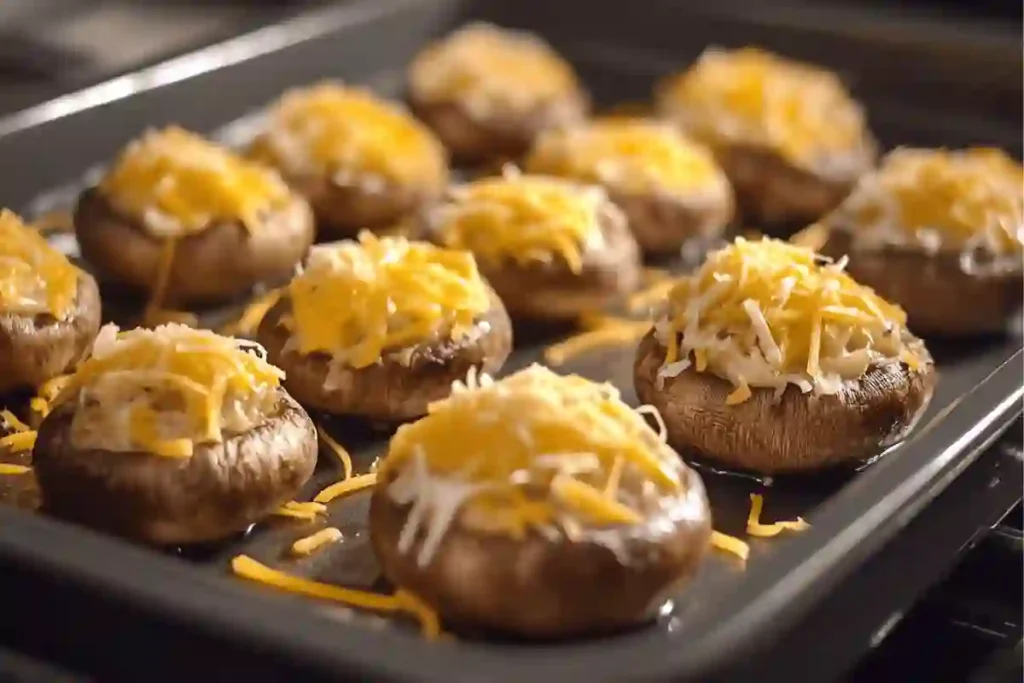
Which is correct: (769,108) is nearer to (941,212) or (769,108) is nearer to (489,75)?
(489,75)

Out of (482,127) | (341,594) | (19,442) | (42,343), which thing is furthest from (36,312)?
(482,127)

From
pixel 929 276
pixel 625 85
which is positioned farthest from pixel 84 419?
pixel 625 85

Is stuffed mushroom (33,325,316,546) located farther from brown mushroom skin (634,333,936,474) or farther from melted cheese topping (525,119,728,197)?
melted cheese topping (525,119,728,197)

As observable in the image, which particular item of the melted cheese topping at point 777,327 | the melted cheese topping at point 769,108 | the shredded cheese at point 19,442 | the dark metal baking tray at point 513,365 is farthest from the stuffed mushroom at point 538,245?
the shredded cheese at point 19,442

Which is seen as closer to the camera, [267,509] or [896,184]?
[267,509]

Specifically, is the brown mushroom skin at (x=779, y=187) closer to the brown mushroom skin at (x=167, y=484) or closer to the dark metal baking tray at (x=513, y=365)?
the dark metal baking tray at (x=513, y=365)

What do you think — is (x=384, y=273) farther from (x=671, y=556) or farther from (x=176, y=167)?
(x=671, y=556)
